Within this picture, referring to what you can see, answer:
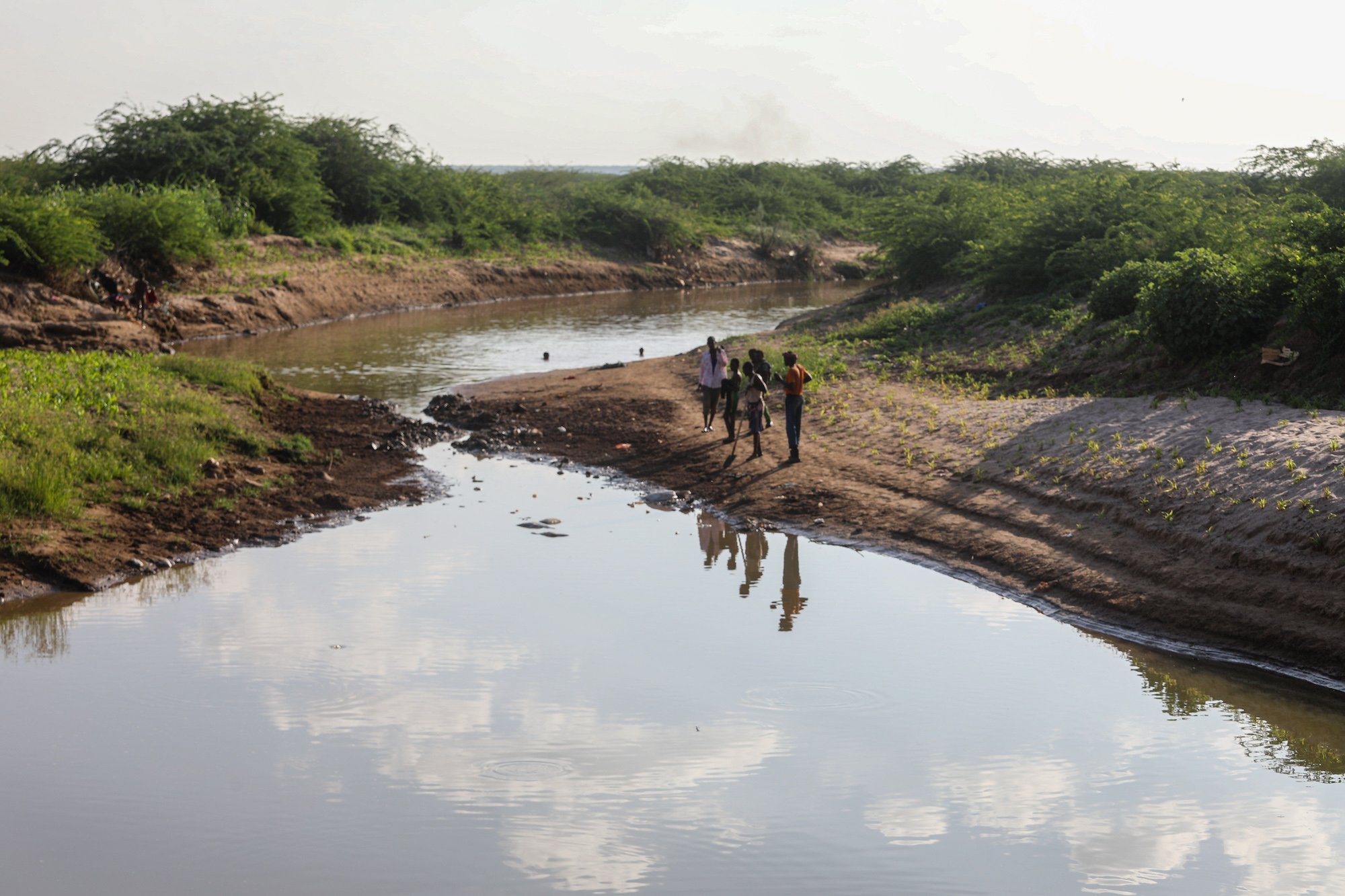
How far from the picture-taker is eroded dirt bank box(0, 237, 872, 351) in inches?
863

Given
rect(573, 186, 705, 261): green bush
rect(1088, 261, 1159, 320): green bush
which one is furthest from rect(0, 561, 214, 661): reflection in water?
rect(573, 186, 705, 261): green bush

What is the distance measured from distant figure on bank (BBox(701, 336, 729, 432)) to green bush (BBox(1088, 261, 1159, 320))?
23.5 feet

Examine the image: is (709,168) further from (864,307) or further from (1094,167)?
(864,307)

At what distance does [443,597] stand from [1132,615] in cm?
620

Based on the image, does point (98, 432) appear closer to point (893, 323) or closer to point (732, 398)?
point (732, 398)

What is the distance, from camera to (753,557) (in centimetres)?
1123

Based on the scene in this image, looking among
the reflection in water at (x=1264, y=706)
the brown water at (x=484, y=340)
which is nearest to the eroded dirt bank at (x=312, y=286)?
the brown water at (x=484, y=340)

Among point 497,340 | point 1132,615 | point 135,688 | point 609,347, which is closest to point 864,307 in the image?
point 609,347

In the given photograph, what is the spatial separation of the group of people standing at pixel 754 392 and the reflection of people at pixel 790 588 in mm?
2492

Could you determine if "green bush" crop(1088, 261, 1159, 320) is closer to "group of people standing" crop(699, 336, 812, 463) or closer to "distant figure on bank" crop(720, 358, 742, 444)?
"group of people standing" crop(699, 336, 812, 463)

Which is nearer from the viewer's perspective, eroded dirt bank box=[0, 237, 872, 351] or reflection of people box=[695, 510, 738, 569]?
reflection of people box=[695, 510, 738, 569]

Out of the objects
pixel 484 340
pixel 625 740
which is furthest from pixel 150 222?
pixel 625 740

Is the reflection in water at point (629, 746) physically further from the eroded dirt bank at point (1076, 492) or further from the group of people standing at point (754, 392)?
the group of people standing at point (754, 392)

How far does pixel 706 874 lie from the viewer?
5453mm
